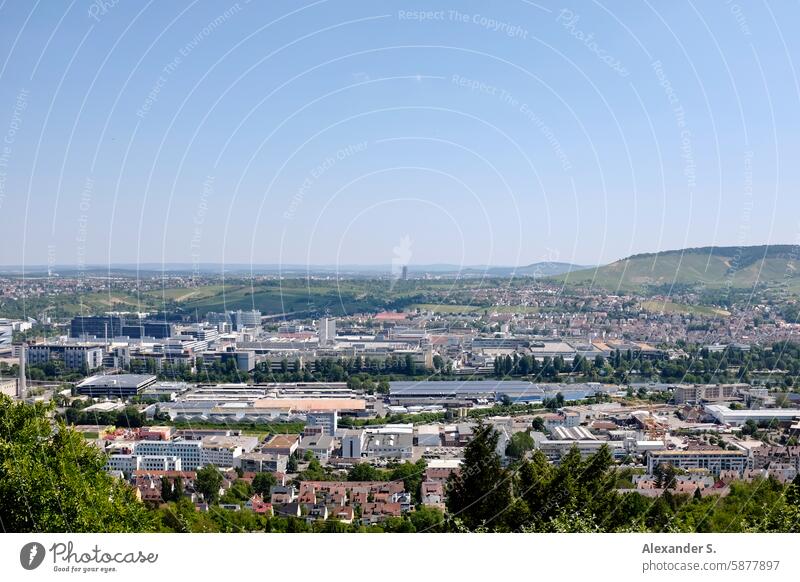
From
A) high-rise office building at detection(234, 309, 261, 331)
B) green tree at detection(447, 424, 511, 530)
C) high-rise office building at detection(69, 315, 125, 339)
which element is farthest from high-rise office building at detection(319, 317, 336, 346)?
green tree at detection(447, 424, 511, 530)

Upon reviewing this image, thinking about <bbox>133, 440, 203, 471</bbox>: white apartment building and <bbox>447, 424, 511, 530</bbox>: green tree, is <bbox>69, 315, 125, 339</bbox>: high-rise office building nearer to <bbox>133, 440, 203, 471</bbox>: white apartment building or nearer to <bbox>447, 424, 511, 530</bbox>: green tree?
<bbox>133, 440, 203, 471</bbox>: white apartment building

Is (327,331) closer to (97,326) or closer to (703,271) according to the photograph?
(97,326)

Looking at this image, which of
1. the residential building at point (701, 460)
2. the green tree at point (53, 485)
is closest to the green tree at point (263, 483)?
the green tree at point (53, 485)

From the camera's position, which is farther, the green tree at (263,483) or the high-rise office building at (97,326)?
the high-rise office building at (97,326)

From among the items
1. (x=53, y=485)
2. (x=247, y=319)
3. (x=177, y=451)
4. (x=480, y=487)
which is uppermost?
(x=53, y=485)

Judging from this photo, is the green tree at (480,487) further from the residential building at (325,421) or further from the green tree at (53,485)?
the residential building at (325,421)

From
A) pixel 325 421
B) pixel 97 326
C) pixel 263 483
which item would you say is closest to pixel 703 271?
pixel 325 421

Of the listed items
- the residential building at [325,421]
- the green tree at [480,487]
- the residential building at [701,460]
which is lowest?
the residential building at [325,421]
